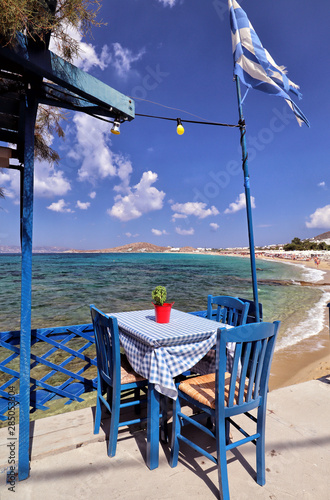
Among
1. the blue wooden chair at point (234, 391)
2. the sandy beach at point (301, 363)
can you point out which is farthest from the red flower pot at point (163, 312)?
the sandy beach at point (301, 363)

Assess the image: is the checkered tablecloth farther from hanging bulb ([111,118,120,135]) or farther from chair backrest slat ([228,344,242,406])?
hanging bulb ([111,118,120,135])

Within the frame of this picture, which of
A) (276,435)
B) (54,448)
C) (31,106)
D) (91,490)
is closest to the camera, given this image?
(91,490)

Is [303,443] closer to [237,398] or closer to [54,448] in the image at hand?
[237,398]

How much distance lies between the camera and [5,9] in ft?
5.28

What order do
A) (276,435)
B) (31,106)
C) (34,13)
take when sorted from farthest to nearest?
(276,435) < (31,106) < (34,13)

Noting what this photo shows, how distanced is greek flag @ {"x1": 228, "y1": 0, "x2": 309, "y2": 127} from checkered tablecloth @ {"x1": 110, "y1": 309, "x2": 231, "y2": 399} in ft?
12.3

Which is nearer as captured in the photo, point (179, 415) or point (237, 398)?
point (237, 398)

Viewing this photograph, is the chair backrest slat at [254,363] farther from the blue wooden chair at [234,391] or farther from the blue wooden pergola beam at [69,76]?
the blue wooden pergola beam at [69,76]

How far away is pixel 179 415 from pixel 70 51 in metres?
2.93

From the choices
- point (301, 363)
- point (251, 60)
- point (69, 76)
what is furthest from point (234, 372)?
point (301, 363)

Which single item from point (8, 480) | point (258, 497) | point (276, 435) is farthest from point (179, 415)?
point (8, 480)

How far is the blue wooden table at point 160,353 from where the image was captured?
208cm

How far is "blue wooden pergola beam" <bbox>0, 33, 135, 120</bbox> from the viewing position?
1.87 metres

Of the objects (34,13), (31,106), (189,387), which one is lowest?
(189,387)
